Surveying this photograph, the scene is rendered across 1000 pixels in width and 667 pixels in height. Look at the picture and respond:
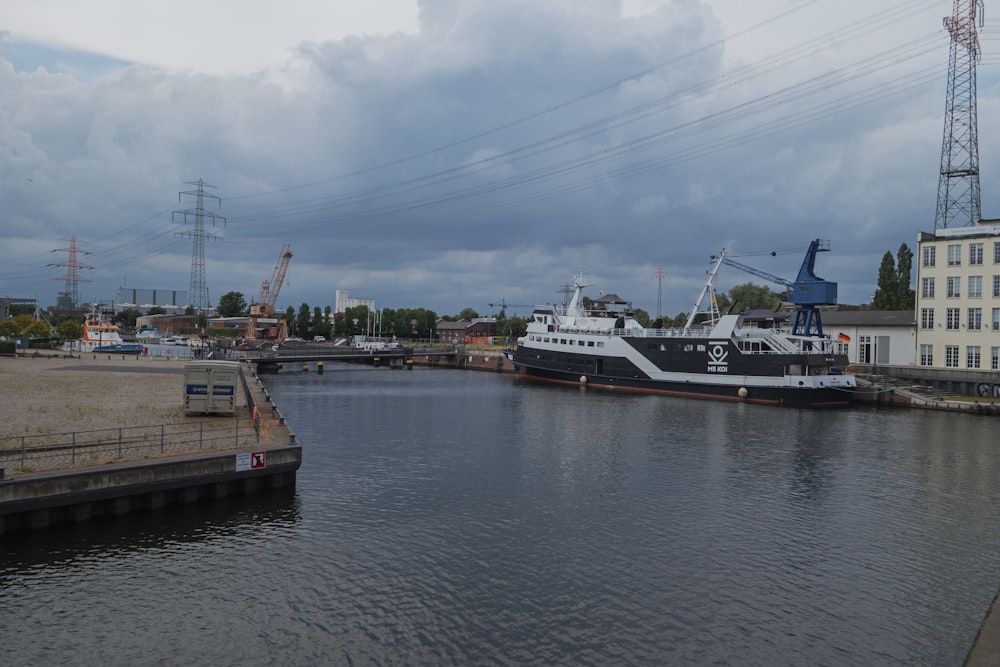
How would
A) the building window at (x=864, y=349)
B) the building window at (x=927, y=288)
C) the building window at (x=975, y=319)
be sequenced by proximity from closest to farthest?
the building window at (x=975, y=319), the building window at (x=927, y=288), the building window at (x=864, y=349)

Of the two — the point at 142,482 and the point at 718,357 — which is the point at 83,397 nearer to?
the point at 142,482

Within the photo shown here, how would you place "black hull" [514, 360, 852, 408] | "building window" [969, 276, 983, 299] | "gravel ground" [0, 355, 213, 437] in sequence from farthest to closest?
"building window" [969, 276, 983, 299] < "black hull" [514, 360, 852, 408] < "gravel ground" [0, 355, 213, 437]

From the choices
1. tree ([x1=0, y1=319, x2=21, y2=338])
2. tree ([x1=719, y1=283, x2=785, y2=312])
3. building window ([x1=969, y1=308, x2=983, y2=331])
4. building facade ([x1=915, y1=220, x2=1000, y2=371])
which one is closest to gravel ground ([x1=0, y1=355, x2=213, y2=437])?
tree ([x1=0, y1=319, x2=21, y2=338])

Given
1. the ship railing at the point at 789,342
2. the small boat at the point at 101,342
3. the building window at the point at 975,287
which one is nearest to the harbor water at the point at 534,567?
the ship railing at the point at 789,342

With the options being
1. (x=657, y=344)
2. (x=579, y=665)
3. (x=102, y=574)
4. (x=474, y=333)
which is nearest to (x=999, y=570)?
(x=579, y=665)

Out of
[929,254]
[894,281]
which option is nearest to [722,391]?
[929,254]

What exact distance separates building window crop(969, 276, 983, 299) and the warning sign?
64.6m

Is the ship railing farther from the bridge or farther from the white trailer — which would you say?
the bridge

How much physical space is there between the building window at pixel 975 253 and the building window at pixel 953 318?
4.47 metres

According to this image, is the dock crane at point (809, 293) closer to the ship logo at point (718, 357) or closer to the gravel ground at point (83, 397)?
the ship logo at point (718, 357)

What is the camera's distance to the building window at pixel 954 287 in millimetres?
62156

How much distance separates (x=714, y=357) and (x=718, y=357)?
40 centimetres

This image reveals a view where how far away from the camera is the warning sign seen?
23.2 metres

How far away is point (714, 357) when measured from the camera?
64250 mm
